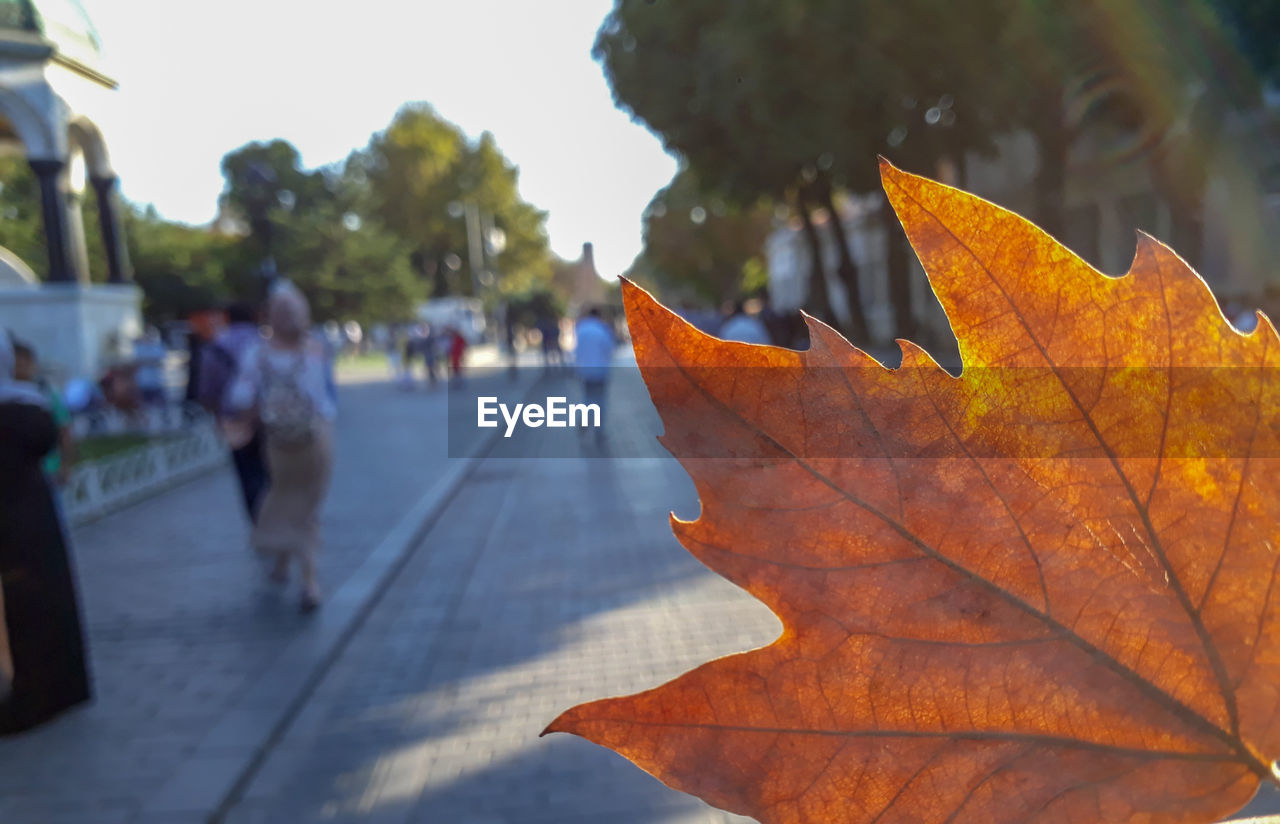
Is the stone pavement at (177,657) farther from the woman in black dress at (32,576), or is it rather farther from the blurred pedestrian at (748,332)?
the blurred pedestrian at (748,332)

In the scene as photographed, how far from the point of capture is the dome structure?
8.35 m

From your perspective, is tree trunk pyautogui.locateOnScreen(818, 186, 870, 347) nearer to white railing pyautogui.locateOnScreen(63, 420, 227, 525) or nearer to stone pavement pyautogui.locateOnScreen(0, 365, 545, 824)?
stone pavement pyautogui.locateOnScreen(0, 365, 545, 824)

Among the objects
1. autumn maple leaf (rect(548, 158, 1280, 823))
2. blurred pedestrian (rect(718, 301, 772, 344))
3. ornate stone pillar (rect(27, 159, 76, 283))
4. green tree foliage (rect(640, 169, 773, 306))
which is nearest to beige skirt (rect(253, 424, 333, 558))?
green tree foliage (rect(640, 169, 773, 306))

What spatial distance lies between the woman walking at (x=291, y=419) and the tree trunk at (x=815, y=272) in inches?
127

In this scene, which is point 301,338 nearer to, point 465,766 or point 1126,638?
point 465,766

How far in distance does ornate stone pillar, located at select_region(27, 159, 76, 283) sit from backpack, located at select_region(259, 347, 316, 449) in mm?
9540

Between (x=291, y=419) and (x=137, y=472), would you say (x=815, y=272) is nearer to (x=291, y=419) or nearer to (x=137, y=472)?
(x=291, y=419)

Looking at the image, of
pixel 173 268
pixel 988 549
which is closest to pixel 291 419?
pixel 988 549

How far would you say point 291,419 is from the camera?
4.98m

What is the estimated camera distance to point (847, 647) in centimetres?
43

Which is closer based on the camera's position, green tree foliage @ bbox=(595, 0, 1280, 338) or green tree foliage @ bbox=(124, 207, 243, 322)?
green tree foliage @ bbox=(595, 0, 1280, 338)

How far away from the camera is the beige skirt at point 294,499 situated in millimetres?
5188

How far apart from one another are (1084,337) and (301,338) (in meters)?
5.00

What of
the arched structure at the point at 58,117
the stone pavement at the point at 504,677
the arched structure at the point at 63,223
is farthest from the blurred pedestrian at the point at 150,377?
the stone pavement at the point at 504,677
